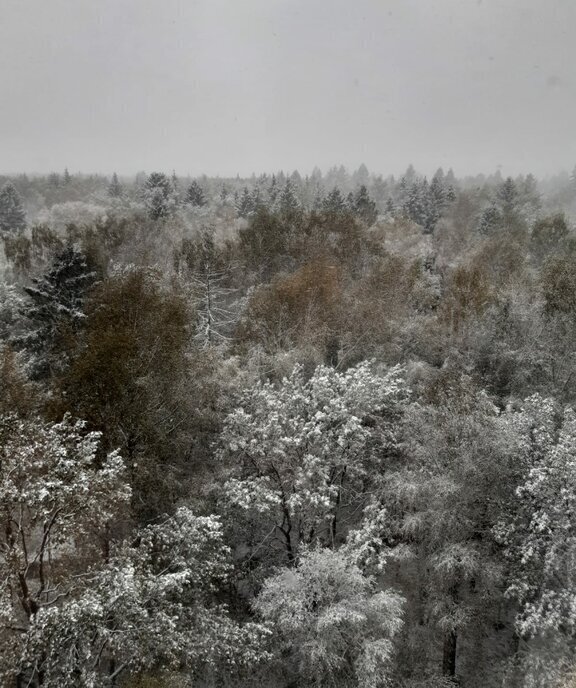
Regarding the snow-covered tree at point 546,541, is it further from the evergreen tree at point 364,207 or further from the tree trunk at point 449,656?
the evergreen tree at point 364,207

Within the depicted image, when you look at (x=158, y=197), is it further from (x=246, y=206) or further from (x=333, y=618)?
(x=333, y=618)

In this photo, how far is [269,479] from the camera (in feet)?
56.5

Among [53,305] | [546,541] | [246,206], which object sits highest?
[246,206]

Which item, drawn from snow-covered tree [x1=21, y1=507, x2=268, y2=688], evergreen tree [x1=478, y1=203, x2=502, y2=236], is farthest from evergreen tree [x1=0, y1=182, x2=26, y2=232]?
snow-covered tree [x1=21, y1=507, x2=268, y2=688]

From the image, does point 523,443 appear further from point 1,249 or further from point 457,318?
point 1,249

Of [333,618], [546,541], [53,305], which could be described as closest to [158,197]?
[53,305]

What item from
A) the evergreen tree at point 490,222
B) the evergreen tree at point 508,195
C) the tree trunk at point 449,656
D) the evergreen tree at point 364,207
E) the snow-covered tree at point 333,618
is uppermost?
the evergreen tree at point 508,195

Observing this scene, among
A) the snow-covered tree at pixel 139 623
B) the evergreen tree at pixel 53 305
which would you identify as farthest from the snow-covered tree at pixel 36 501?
the evergreen tree at pixel 53 305

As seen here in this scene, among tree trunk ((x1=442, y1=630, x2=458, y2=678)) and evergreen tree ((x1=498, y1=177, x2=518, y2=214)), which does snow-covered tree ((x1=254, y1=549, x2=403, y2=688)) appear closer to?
tree trunk ((x1=442, y1=630, x2=458, y2=678))

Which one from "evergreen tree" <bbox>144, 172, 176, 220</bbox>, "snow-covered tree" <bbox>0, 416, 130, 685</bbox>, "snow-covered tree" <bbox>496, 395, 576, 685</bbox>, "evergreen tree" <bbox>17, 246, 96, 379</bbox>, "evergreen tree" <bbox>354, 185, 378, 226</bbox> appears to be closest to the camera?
"snow-covered tree" <bbox>0, 416, 130, 685</bbox>

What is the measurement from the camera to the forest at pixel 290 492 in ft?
39.3

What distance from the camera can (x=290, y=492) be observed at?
1800 centimetres

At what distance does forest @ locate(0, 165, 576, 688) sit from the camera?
12.0 metres

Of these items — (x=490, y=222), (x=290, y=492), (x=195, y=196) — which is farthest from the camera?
(x=195, y=196)
